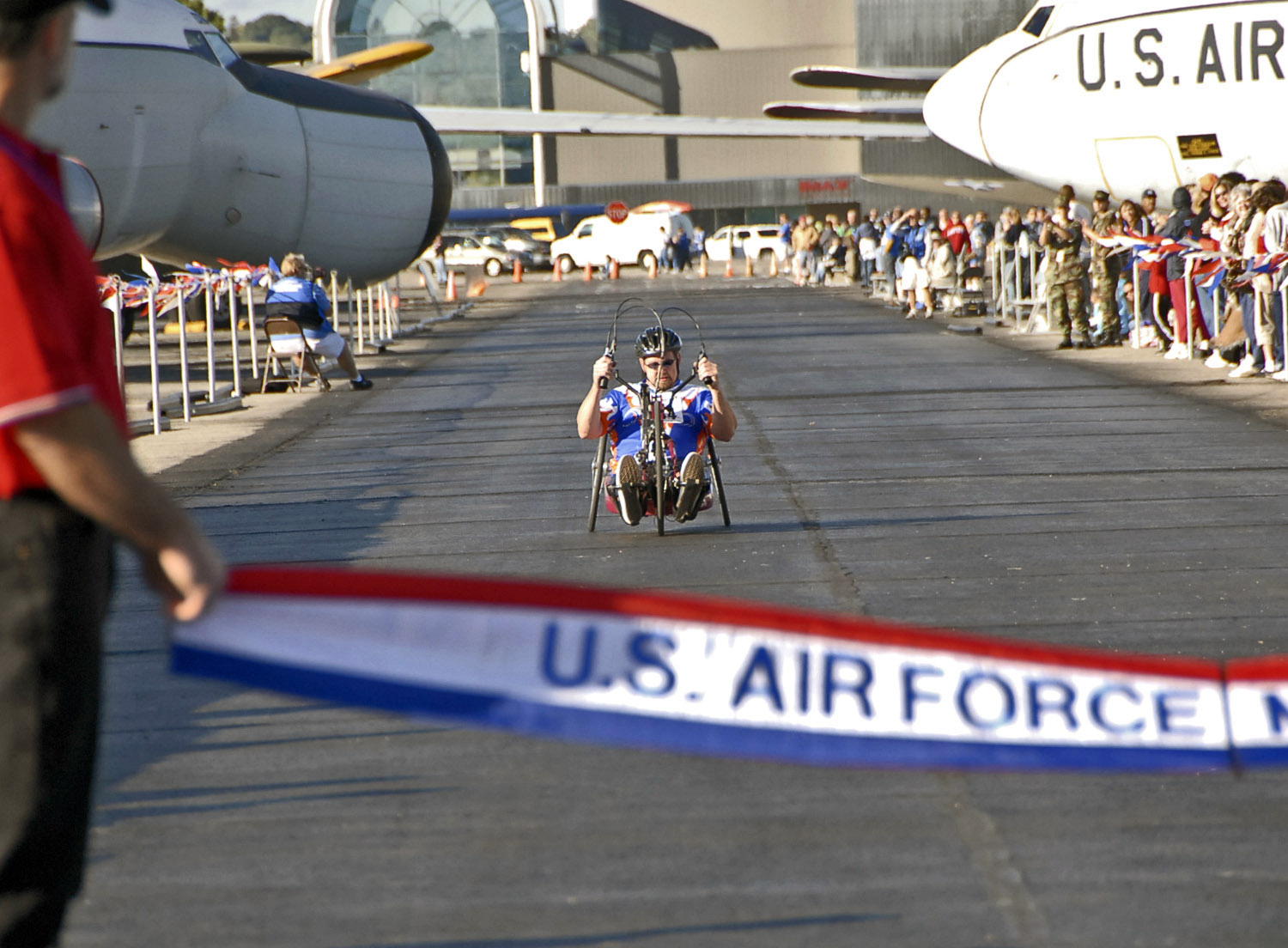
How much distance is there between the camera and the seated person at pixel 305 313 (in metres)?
21.6

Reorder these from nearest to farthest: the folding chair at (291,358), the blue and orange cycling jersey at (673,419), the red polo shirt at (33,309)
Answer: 1. the red polo shirt at (33,309)
2. the blue and orange cycling jersey at (673,419)
3. the folding chair at (291,358)

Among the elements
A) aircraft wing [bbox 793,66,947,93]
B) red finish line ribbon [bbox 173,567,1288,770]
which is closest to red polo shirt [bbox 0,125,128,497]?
red finish line ribbon [bbox 173,567,1288,770]

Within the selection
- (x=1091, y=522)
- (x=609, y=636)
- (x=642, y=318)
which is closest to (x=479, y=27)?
(x=642, y=318)

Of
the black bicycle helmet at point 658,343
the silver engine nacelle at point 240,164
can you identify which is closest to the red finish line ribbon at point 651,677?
the black bicycle helmet at point 658,343

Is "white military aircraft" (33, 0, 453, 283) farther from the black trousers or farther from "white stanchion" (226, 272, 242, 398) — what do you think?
the black trousers

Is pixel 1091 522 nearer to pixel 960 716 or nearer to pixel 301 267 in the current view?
pixel 960 716

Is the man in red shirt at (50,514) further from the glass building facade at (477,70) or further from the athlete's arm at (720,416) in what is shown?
the glass building facade at (477,70)

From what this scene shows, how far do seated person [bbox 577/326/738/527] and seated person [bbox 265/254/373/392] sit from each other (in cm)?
1179

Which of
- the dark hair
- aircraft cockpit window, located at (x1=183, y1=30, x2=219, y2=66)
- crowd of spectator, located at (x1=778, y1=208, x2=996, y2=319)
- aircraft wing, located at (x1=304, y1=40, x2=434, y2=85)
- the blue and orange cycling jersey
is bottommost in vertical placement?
the blue and orange cycling jersey

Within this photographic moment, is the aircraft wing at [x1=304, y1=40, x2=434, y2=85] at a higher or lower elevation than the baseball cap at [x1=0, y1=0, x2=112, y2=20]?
higher

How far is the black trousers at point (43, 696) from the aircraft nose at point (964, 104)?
26.1m

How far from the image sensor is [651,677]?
2961 mm

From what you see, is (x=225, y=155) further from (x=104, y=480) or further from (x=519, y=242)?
(x=519, y=242)

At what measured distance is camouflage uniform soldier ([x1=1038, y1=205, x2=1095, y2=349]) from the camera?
79.3 ft
